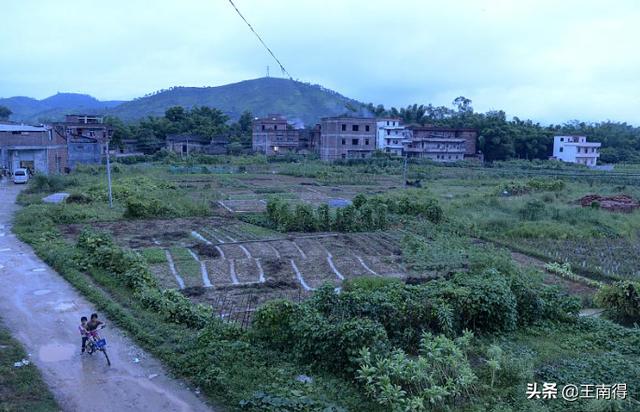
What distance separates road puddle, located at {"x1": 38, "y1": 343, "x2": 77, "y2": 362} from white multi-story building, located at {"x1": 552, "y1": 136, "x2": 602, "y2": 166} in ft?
229

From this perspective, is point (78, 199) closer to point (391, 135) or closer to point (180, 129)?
point (391, 135)

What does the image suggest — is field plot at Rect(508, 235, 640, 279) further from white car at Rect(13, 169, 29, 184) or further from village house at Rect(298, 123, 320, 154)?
village house at Rect(298, 123, 320, 154)

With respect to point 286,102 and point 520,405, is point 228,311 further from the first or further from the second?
point 286,102

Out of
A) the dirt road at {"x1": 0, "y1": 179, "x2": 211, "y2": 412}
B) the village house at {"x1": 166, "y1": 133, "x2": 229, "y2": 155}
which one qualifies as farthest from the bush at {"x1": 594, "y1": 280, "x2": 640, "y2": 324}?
the village house at {"x1": 166, "y1": 133, "x2": 229, "y2": 155}

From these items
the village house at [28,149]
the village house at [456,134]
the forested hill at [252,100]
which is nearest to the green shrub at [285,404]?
the village house at [28,149]

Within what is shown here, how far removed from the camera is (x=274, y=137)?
2913 inches

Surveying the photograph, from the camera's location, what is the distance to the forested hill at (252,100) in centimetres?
14538

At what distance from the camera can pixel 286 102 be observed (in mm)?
151875

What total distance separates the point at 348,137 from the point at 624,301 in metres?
54.2

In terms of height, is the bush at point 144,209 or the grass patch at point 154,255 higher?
the bush at point 144,209

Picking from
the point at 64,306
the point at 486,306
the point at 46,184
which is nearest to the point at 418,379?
the point at 486,306

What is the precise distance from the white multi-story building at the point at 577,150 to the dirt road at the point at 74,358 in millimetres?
68323

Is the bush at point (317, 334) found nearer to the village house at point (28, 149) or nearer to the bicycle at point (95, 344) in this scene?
the bicycle at point (95, 344)

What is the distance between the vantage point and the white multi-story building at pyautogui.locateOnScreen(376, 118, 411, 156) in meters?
70.1
